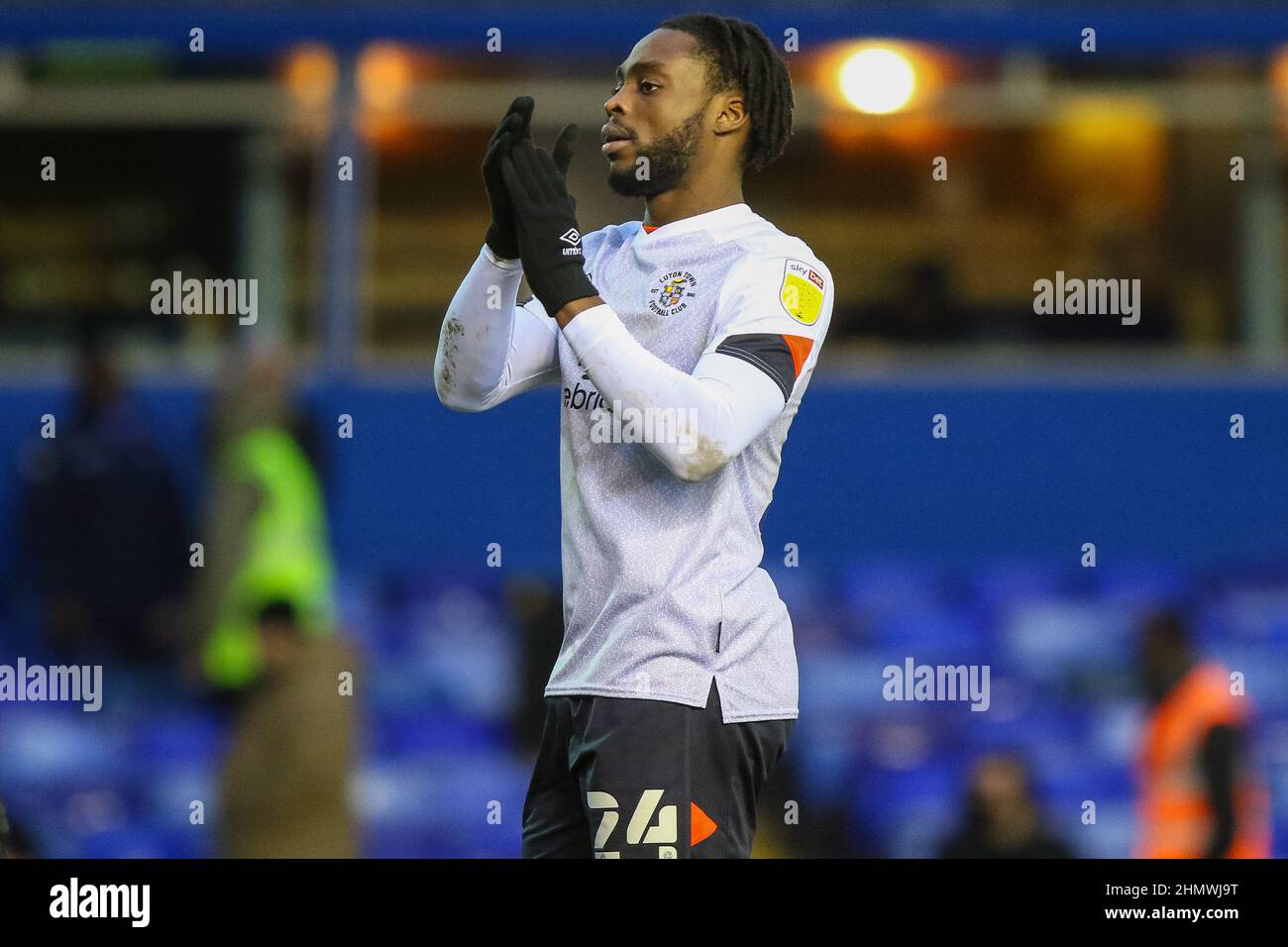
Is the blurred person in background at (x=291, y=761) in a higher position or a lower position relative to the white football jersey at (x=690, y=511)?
lower

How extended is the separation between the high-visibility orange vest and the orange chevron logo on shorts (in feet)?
11.8

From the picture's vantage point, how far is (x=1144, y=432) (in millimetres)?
9484

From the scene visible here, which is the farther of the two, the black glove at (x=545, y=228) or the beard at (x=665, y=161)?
the beard at (x=665, y=161)

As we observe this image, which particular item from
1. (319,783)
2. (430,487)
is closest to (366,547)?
(430,487)

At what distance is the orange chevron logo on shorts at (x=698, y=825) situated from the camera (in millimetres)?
3002

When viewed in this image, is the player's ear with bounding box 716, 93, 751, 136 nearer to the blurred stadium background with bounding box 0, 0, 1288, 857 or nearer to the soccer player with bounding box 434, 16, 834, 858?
the soccer player with bounding box 434, 16, 834, 858

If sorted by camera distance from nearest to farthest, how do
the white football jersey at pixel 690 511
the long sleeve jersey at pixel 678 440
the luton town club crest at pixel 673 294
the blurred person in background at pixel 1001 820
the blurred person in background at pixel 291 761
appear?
1. the long sleeve jersey at pixel 678 440
2. the white football jersey at pixel 690 511
3. the luton town club crest at pixel 673 294
4. the blurred person in background at pixel 291 761
5. the blurred person in background at pixel 1001 820

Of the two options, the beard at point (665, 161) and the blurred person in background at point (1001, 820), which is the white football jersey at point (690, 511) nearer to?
the beard at point (665, 161)

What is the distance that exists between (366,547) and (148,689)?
4.08ft

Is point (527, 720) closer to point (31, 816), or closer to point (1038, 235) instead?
point (31, 816)

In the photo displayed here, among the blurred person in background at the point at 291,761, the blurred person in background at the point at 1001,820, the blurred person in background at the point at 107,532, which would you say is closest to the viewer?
the blurred person in background at the point at 291,761

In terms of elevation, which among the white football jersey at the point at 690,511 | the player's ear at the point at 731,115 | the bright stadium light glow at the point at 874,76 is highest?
the bright stadium light glow at the point at 874,76

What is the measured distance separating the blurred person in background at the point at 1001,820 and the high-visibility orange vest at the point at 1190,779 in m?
0.38

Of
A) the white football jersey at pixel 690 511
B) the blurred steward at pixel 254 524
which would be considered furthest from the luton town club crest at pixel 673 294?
the blurred steward at pixel 254 524
